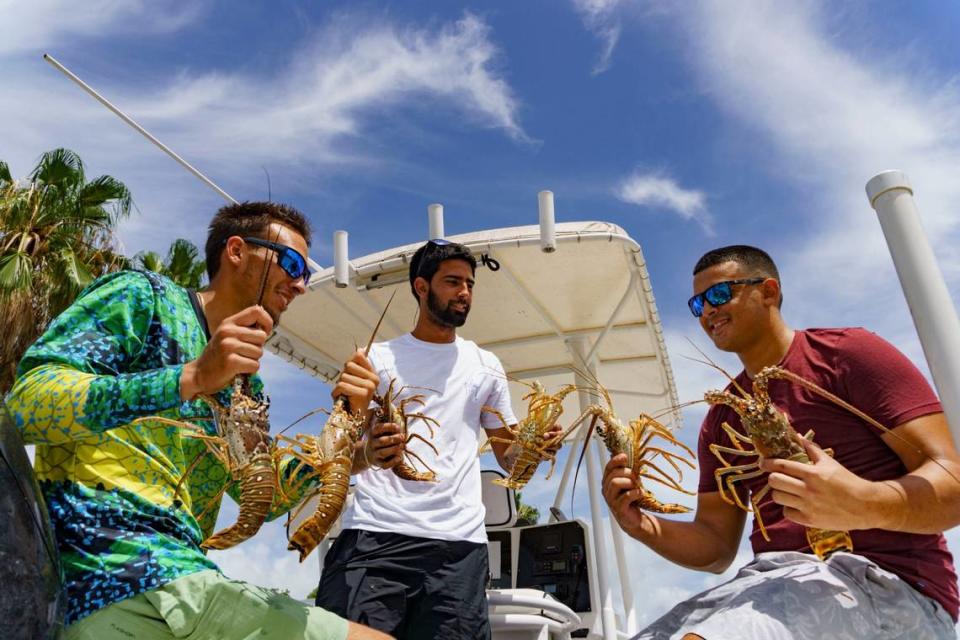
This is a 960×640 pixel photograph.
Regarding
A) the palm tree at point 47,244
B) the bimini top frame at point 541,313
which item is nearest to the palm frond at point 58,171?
the palm tree at point 47,244

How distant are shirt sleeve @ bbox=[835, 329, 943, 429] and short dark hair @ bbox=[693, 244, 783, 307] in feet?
1.79

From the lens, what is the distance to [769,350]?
11.0 ft

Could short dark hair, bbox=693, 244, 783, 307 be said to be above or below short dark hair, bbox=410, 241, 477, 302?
below

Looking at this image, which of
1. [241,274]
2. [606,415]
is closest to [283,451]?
[241,274]

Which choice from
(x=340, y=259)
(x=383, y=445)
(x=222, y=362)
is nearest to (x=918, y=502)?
(x=383, y=445)

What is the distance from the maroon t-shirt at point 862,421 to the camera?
266 cm

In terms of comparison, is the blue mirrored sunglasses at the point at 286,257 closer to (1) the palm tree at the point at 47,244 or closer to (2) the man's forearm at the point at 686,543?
(2) the man's forearm at the point at 686,543

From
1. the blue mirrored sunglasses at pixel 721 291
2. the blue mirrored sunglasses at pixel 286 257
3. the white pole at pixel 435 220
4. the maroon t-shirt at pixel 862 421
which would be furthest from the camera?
the white pole at pixel 435 220

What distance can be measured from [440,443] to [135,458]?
1969 mm

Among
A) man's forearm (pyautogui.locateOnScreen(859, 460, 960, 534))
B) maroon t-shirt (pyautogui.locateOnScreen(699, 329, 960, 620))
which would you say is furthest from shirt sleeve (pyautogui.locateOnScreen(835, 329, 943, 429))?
man's forearm (pyautogui.locateOnScreen(859, 460, 960, 534))

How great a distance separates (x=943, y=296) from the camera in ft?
7.96

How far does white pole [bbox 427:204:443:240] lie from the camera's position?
6.63 meters

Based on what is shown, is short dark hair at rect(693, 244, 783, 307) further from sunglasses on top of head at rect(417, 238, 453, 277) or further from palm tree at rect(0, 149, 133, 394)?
palm tree at rect(0, 149, 133, 394)

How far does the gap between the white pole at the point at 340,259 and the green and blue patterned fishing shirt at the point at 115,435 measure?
4.69 m
